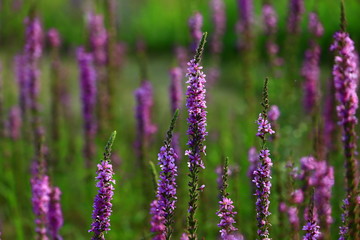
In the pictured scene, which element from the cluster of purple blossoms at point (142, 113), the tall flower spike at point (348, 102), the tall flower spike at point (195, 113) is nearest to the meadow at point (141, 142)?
the cluster of purple blossoms at point (142, 113)

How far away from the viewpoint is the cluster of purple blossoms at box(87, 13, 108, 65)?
5539 millimetres

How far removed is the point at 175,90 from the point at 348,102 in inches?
94.4

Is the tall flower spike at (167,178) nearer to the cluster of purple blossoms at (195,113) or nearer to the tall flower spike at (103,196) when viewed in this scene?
the cluster of purple blossoms at (195,113)

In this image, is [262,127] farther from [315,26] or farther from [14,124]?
[14,124]

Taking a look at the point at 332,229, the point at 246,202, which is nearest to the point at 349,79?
the point at 332,229

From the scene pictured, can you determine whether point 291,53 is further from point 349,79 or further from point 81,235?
point 349,79

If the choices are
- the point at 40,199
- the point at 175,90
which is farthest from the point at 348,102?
the point at 175,90

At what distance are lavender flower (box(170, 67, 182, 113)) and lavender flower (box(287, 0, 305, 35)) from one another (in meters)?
1.32

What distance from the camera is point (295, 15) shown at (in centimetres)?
532

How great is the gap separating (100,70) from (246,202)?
A: 6.11 feet

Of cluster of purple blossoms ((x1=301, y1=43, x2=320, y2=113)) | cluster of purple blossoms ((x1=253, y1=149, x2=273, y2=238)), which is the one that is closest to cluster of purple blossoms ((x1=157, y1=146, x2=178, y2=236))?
cluster of purple blossoms ((x1=253, y1=149, x2=273, y2=238))

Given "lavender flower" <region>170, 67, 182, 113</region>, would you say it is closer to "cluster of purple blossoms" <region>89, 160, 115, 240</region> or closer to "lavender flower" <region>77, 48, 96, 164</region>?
"lavender flower" <region>77, 48, 96, 164</region>

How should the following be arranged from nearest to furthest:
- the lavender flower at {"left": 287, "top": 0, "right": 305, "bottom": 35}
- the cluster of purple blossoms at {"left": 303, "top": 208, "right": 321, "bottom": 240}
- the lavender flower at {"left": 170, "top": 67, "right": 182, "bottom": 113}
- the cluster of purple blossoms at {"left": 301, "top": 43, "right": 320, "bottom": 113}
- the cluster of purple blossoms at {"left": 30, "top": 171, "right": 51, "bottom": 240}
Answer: the cluster of purple blossoms at {"left": 303, "top": 208, "right": 321, "bottom": 240} → the cluster of purple blossoms at {"left": 30, "top": 171, "right": 51, "bottom": 240} → the lavender flower at {"left": 170, "top": 67, "right": 182, "bottom": 113} → the cluster of purple blossoms at {"left": 301, "top": 43, "right": 320, "bottom": 113} → the lavender flower at {"left": 287, "top": 0, "right": 305, "bottom": 35}

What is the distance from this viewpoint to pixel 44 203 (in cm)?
312
